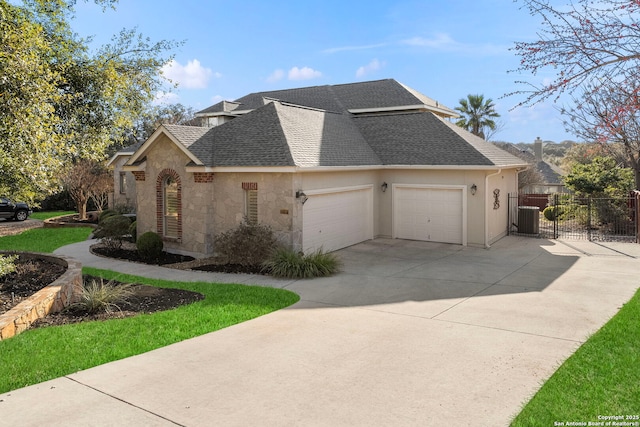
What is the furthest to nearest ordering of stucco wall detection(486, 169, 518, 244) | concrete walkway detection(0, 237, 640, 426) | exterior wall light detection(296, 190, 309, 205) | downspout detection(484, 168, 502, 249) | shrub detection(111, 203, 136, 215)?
shrub detection(111, 203, 136, 215) → stucco wall detection(486, 169, 518, 244) → downspout detection(484, 168, 502, 249) → exterior wall light detection(296, 190, 309, 205) → concrete walkway detection(0, 237, 640, 426)

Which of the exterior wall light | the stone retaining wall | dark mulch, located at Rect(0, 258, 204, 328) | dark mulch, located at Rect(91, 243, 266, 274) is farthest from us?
the exterior wall light

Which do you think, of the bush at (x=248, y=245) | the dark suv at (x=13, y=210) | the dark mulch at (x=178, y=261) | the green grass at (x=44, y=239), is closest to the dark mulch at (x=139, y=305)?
the dark mulch at (x=178, y=261)

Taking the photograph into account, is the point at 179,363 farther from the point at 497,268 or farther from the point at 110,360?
the point at 497,268

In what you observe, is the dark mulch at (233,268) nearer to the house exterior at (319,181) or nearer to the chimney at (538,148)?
the house exterior at (319,181)

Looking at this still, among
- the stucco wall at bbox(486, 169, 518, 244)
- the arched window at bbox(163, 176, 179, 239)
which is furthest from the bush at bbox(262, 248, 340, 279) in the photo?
the stucco wall at bbox(486, 169, 518, 244)

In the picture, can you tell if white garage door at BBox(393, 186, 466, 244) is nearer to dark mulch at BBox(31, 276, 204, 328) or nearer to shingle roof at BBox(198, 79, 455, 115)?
shingle roof at BBox(198, 79, 455, 115)

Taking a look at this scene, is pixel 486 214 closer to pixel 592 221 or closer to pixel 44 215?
pixel 592 221

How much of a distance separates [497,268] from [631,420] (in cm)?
900

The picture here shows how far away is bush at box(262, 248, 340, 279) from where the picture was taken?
12.8 metres

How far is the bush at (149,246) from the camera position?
53.0 ft

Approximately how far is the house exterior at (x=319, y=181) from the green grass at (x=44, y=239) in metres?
4.06

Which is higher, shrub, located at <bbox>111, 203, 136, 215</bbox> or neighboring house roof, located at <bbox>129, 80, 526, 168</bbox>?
neighboring house roof, located at <bbox>129, 80, 526, 168</bbox>

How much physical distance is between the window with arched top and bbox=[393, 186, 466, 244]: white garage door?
Result: 828 cm

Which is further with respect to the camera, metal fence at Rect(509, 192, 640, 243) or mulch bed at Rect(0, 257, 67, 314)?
metal fence at Rect(509, 192, 640, 243)
